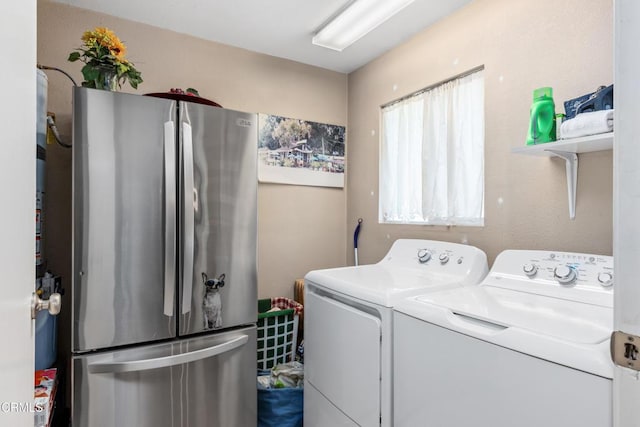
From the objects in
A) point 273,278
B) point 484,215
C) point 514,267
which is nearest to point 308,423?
point 273,278

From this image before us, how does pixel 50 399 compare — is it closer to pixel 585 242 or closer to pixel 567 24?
pixel 585 242

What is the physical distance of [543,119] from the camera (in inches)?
56.4

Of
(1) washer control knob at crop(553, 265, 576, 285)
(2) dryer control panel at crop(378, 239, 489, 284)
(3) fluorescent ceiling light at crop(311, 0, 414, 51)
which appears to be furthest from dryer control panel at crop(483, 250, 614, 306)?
(3) fluorescent ceiling light at crop(311, 0, 414, 51)

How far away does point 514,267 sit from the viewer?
1.55m

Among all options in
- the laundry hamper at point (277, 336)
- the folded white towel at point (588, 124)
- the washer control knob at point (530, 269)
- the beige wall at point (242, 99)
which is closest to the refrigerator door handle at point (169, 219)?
the laundry hamper at point (277, 336)

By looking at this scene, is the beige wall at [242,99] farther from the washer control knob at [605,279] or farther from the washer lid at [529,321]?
the washer control knob at [605,279]

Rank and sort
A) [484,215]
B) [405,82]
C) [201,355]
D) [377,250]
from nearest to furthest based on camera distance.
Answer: [201,355] → [484,215] → [405,82] → [377,250]

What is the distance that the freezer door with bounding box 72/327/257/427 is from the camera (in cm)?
154

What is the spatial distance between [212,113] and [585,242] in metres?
1.85

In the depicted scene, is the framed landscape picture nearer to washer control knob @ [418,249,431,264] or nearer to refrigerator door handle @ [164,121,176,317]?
refrigerator door handle @ [164,121,176,317]

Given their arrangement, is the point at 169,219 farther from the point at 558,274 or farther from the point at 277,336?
the point at 558,274

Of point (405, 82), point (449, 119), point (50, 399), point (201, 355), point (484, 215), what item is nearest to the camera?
point (50, 399)

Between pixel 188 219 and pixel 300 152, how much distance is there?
→ 125 centimetres

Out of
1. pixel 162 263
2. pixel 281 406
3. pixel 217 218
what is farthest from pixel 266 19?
pixel 281 406
